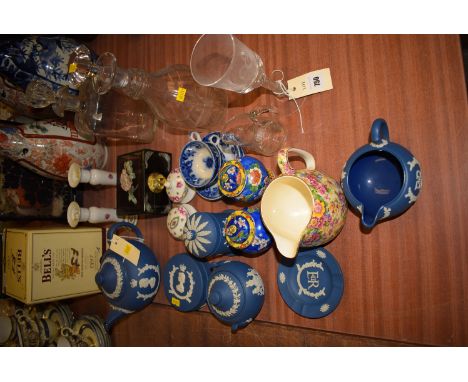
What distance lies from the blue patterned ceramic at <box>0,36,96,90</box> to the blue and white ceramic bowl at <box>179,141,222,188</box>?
57 cm

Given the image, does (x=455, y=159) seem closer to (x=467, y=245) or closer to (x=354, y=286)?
(x=467, y=245)

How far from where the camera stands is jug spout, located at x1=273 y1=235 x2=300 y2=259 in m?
0.87

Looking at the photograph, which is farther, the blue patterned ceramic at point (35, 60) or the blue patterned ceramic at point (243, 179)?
the blue patterned ceramic at point (35, 60)

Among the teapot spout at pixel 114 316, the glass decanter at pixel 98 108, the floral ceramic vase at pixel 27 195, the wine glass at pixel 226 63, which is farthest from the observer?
the floral ceramic vase at pixel 27 195

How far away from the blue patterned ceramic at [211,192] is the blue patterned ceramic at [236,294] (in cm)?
25

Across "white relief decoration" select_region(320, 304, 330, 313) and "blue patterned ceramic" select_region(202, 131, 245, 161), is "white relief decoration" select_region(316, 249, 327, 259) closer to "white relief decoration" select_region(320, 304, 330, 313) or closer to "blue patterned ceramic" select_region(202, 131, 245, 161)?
"white relief decoration" select_region(320, 304, 330, 313)

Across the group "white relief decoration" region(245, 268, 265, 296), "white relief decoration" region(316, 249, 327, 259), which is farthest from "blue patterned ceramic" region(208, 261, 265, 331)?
"white relief decoration" region(316, 249, 327, 259)

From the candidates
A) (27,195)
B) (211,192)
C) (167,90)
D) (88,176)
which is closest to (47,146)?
(88,176)

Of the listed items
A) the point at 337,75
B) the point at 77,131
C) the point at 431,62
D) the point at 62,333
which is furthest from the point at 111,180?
the point at 431,62

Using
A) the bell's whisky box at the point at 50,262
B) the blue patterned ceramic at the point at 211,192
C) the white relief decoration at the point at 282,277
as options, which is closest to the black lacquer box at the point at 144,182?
the blue patterned ceramic at the point at 211,192

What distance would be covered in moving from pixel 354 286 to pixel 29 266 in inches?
48.9

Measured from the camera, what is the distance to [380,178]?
3.09 feet

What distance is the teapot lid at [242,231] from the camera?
3.19 ft

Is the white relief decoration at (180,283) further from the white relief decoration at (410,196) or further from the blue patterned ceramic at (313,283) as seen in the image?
the white relief decoration at (410,196)
